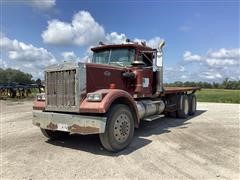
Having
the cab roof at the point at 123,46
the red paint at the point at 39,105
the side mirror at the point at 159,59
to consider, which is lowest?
the red paint at the point at 39,105

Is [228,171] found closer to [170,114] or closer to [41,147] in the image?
[41,147]

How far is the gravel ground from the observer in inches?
168

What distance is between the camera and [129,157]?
5152 mm

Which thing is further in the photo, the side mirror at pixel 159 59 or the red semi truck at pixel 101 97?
the side mirror at pixel 159 59

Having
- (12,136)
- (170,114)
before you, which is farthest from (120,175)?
(170,114)

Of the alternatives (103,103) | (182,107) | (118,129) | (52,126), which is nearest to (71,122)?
(52,126)

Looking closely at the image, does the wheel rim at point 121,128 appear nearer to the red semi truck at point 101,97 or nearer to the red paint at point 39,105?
the red semi truck at point 101,97

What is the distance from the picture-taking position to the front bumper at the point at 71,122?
16.8 ft

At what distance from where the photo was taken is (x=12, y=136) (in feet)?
23.5

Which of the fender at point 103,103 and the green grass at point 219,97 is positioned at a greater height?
the fender at point 103,103

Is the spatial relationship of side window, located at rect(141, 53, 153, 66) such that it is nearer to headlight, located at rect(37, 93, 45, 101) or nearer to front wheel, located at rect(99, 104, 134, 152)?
front wheel, located at rect(99, 104, 134, 152)

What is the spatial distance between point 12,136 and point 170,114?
21.6 feet

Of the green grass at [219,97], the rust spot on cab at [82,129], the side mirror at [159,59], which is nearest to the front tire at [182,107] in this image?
the side mirror at [159,59]

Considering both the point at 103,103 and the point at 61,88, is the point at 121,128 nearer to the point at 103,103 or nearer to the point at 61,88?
the point at 103,103
